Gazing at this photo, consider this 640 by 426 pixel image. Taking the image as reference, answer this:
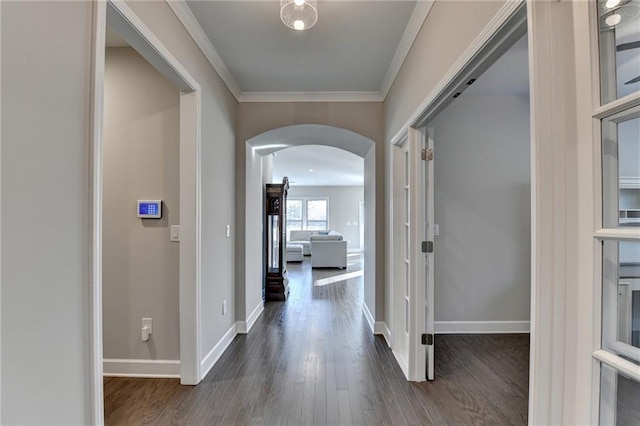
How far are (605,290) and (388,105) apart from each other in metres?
2.63

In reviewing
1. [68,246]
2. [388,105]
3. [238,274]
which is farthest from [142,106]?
[388,105]

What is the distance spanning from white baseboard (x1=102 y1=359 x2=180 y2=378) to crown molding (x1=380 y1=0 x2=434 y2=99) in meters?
3.06

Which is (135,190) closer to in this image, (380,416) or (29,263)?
(29,263)

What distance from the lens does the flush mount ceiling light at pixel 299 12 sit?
179cm

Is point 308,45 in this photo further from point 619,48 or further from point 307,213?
point 307,213

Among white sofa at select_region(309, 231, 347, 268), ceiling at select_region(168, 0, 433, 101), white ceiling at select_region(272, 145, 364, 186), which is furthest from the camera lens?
white sofa at select_region(309, 231, 347, 268)

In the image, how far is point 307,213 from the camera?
38.4ft

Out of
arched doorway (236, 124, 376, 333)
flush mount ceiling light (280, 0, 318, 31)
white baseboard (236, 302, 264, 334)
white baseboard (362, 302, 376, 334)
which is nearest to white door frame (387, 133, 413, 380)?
white baseboard (362, 302, 376, 334)

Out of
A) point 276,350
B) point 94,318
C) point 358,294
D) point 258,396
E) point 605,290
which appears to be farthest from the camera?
point 358,294

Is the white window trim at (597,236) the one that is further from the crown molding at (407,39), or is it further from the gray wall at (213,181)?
the gray wall at (213,181)

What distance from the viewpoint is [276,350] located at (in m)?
2.87

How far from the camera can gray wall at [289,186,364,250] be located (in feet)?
38.3

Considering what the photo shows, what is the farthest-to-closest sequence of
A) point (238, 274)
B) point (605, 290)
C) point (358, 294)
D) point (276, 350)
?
1. point (358, 294)
2. point (238, 274)
3. point (276, 350)
4. point (605, 290)

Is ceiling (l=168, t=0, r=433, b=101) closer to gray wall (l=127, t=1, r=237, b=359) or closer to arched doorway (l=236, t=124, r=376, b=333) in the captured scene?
Answer: gray wall (l=127, t=1, r=237, b=359)
